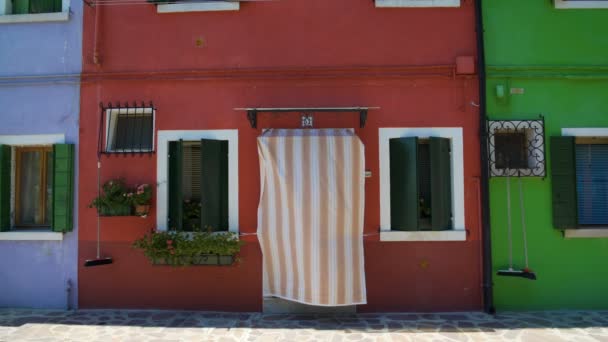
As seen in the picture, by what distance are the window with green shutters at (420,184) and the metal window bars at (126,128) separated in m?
3.48

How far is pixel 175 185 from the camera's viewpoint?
5410 millimetres

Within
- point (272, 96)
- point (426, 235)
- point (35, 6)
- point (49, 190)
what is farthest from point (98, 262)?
point (426, 235)

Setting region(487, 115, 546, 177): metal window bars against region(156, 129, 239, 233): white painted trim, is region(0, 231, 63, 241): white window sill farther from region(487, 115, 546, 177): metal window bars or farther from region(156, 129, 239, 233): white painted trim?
region(487, 115, 546, 177): metal window bars

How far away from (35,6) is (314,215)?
5367 mm

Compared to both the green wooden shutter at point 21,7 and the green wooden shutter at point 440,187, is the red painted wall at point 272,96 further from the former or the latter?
the green wooden shutter at point 21,7

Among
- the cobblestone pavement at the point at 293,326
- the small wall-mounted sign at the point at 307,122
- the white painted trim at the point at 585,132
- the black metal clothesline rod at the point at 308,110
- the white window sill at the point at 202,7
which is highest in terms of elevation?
the white window sill at the point at 202,7

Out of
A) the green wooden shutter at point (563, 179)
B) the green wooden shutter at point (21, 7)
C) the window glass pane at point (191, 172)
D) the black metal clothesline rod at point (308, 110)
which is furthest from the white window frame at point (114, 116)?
the green wooden shutter at point (563, 179)

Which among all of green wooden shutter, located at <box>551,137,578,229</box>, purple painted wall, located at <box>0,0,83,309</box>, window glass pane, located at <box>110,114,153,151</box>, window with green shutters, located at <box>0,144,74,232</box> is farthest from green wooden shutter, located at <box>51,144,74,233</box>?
green wooden shutter, located at <box>551,137,578,229</box>

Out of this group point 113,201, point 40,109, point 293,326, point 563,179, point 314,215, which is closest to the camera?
point 293,326

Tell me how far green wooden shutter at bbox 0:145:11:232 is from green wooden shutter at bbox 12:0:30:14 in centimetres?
209

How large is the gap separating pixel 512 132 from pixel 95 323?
20.4 feet

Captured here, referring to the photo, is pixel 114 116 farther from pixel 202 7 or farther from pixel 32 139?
pixel 202 7

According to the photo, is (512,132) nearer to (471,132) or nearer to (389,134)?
(471,132)

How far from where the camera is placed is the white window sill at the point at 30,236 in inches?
216
